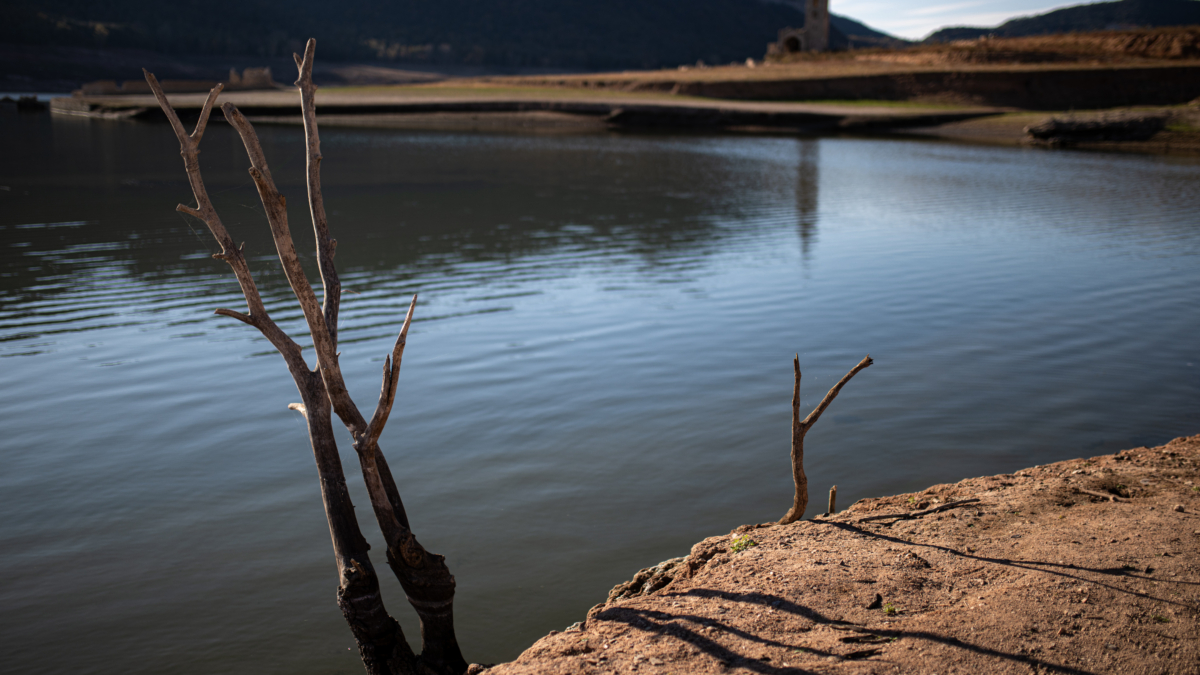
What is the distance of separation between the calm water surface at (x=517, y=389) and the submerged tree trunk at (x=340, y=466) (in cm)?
47

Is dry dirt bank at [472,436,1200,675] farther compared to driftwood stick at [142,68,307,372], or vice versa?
→ driftwood stick at [142,68,307,372]

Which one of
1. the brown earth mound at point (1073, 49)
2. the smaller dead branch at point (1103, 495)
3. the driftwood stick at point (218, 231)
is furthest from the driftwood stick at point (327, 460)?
the brown earth mound at point (1073, 49)

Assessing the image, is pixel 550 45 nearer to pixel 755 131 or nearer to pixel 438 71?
pixel 438 71

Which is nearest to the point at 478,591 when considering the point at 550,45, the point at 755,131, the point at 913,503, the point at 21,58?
the point at 913,503

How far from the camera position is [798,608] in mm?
3066

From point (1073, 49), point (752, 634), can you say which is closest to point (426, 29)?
point (1073, 49)

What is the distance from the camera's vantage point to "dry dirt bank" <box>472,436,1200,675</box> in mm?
2699

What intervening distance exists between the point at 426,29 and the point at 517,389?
136527 millimetres

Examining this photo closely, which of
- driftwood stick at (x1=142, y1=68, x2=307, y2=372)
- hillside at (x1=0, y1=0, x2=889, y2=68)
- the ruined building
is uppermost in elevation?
hillside at (x1=0, y1=0, x2=889, y2=68)

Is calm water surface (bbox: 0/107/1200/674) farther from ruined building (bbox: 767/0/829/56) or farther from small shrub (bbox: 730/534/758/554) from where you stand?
ruined building (bbox: 767/0/829/56)

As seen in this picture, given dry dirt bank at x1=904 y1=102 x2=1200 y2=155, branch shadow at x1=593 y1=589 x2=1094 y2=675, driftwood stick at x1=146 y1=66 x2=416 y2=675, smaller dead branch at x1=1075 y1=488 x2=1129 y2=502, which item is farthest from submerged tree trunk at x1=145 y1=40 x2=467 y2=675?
dry dirt bank at x1=904 y1=102 x2=1200 y2=155

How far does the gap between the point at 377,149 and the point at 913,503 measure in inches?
985

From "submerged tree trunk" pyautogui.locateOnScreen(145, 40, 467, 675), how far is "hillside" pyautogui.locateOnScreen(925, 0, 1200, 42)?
166 meters

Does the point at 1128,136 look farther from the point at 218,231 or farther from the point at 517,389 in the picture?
the point at 218,231
